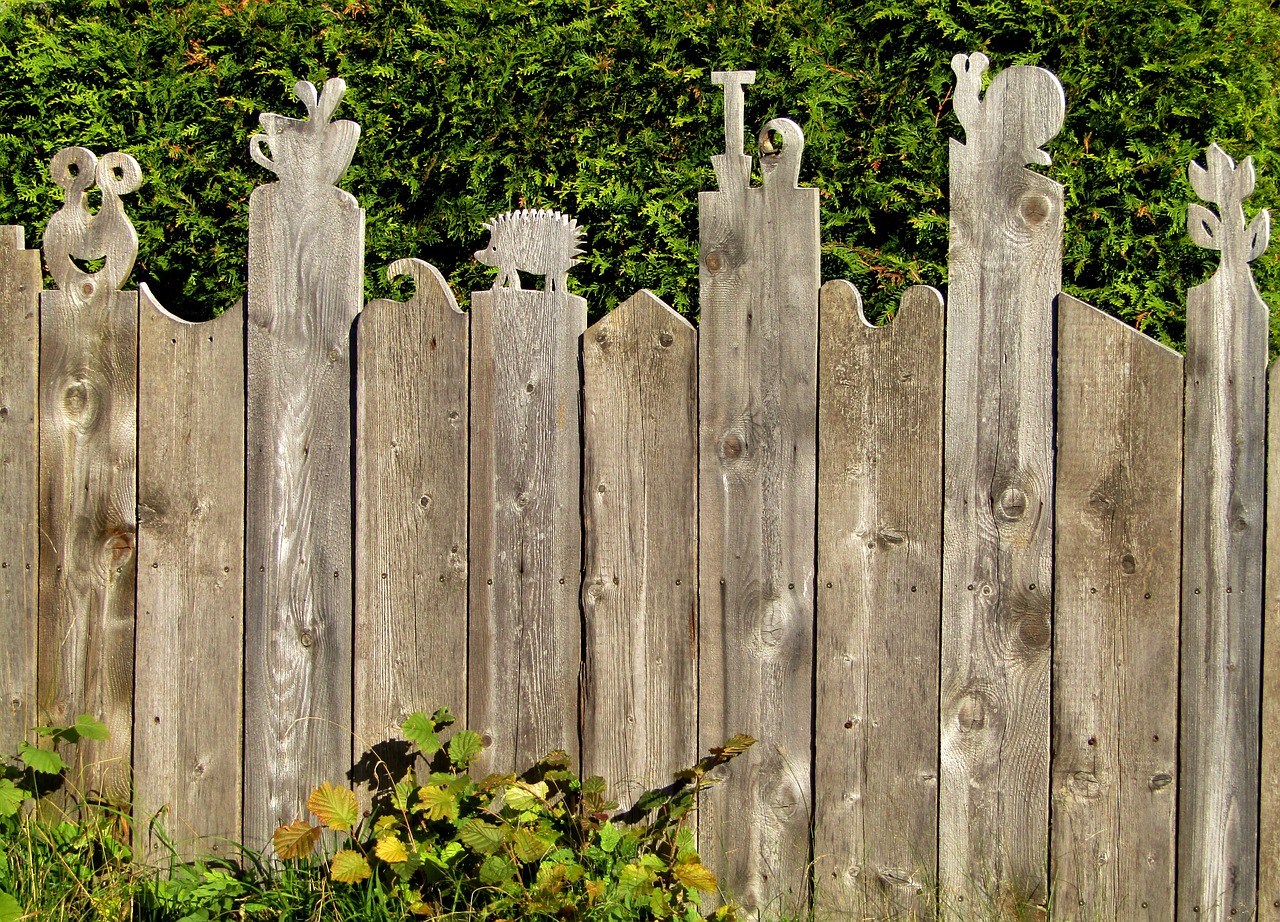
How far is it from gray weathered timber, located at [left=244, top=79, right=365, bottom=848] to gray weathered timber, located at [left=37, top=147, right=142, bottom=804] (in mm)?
360

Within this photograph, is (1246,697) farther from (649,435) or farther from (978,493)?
(649,435)

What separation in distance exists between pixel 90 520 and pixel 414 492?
907 mm

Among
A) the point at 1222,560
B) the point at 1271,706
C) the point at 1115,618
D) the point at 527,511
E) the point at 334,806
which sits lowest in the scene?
the point at 334,806

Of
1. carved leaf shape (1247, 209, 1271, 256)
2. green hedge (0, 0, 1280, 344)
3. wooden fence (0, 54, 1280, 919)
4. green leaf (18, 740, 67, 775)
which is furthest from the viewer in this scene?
green hedge (0, 0, 1280, 344)

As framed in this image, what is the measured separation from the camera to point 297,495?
277 centimetres

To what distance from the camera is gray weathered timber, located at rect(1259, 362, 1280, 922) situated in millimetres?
2326

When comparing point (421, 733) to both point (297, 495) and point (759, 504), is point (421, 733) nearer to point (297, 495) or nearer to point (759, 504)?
point (297, 495)

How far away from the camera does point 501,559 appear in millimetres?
2688

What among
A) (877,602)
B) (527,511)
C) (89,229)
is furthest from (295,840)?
(89,229)

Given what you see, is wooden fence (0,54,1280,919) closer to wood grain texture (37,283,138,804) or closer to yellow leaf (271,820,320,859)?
wood grain texture (37,283,138,804)

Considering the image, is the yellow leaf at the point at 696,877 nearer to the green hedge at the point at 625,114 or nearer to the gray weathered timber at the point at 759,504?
the gray weathered timber at the point at 759,504

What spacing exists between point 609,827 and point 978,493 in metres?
1.16

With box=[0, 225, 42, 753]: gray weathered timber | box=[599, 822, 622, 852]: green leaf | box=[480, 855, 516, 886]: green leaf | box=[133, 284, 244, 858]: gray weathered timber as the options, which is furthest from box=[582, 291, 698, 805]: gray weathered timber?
box=[0, 225, 42, 753]: gray weathered timber

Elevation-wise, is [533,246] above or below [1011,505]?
above
